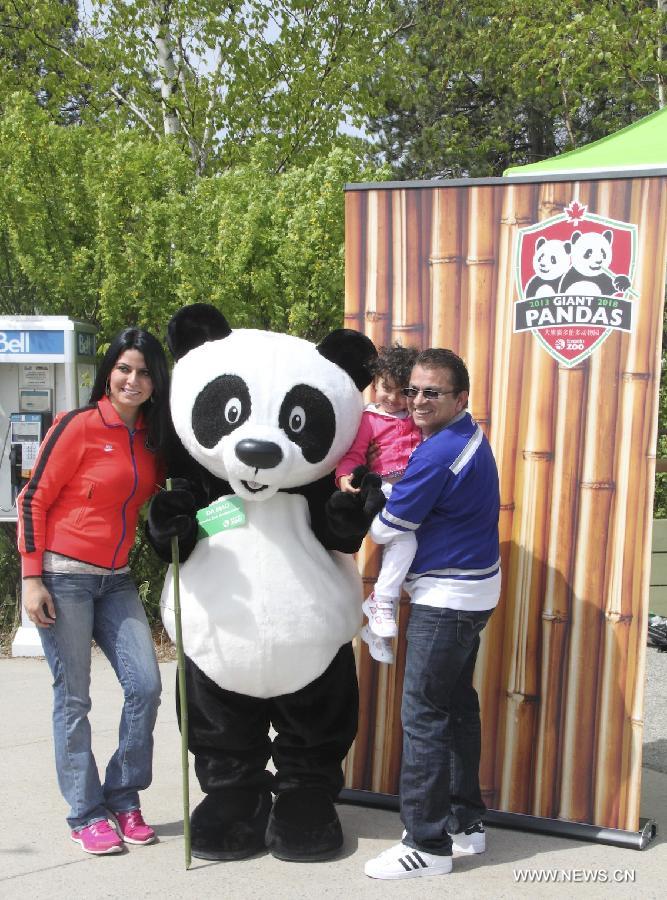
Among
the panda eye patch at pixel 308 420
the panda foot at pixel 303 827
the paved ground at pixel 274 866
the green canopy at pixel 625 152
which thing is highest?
the green canopy at pixel 625 152

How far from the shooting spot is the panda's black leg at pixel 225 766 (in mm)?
3623

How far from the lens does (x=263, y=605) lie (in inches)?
138

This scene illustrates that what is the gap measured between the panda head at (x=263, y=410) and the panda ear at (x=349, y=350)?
0.29 ft

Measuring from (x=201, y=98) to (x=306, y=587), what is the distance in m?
10.8

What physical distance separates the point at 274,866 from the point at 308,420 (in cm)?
154

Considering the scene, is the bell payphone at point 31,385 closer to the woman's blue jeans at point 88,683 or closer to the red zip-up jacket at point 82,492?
the red zip-up jacket at point 82,492

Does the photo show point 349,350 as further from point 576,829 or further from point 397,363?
point 576,829

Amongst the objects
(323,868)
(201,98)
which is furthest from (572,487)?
(201,98)

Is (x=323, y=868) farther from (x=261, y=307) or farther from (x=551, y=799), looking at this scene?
(x=261, y=307)

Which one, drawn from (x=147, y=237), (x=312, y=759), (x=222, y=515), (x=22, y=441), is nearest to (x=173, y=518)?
(x=222, y=515)

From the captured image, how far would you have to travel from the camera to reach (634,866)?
11.8 feet

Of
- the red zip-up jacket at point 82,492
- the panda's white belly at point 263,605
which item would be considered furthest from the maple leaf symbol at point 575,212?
the red zip-up jacket at point 82,492

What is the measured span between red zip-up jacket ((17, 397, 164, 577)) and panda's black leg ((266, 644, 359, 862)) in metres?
0.84

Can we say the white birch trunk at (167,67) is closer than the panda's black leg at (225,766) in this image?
No
